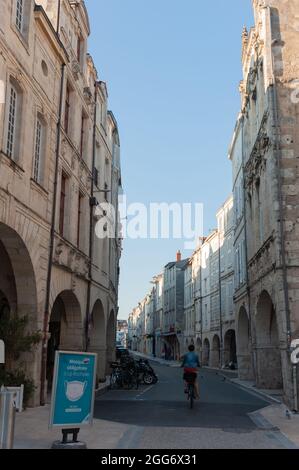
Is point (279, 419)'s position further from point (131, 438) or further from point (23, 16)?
point (23, 16)

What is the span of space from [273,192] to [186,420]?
274 inches

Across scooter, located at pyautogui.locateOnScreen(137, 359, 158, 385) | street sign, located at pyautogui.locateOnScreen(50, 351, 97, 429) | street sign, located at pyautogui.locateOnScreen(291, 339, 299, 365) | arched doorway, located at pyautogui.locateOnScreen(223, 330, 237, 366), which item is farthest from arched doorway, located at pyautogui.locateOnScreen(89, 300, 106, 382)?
arched doorway, located at pyautogui.locateOnScreen(223, 330, 237, 366)

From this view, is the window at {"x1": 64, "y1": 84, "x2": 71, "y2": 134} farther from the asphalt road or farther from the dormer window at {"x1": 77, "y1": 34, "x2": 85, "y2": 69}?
the asphalt road

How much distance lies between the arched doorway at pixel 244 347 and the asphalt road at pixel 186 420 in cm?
716

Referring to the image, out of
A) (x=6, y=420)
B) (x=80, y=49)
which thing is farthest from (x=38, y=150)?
(x=6, y=420)

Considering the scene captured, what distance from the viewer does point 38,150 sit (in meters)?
14.1

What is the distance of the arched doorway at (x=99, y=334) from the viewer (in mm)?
21953

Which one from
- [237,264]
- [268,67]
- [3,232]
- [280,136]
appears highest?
[268,67]

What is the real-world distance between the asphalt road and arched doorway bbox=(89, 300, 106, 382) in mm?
4145

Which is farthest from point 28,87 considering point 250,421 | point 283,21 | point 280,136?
point 250,421

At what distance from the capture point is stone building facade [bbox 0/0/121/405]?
11961mm
